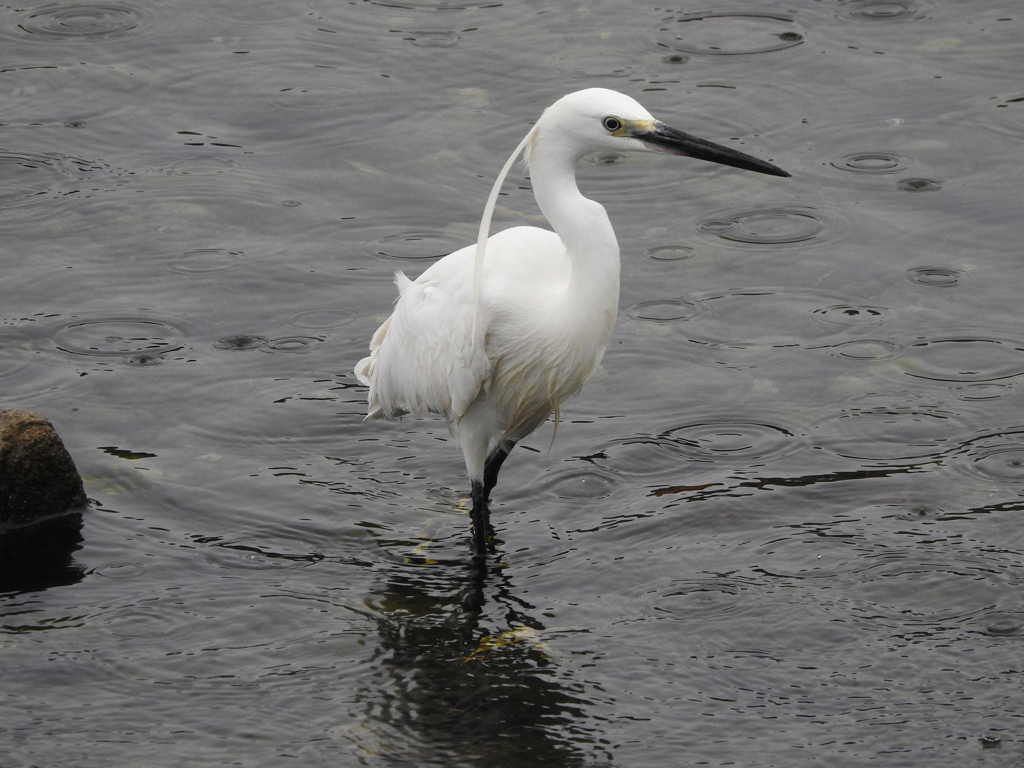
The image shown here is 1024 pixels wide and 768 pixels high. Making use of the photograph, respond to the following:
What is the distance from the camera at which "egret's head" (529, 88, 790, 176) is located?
509cm

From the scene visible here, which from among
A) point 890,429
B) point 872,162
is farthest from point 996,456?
point 872,162

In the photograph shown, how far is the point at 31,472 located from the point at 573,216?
246cm

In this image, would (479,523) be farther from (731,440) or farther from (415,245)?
(415,245)

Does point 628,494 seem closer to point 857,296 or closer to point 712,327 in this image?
point 712,327

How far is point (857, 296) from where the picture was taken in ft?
24.7

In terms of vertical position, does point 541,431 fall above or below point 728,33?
below

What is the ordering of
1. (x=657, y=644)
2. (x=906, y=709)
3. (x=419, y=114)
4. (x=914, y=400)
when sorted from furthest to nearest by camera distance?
(x=419, y=114) < (x=914, y=400) < (x=657, y=644) < (x=906, y=709)

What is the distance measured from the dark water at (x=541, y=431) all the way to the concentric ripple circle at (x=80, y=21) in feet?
0.12

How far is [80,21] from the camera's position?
35.0 ft

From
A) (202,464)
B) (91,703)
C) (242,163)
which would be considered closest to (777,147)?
(242,163)

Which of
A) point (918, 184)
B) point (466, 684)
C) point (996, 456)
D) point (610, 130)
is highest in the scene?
point (610, 130)

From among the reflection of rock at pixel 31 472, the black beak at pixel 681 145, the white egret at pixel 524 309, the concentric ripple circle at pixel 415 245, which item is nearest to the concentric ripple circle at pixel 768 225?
the concentric ripple circle at pixel 415 245

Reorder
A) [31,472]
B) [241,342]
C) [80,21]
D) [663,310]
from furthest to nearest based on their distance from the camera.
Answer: [80,21]
[663,310]
[241,342]
[31,472]

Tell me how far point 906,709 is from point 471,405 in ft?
7.05
